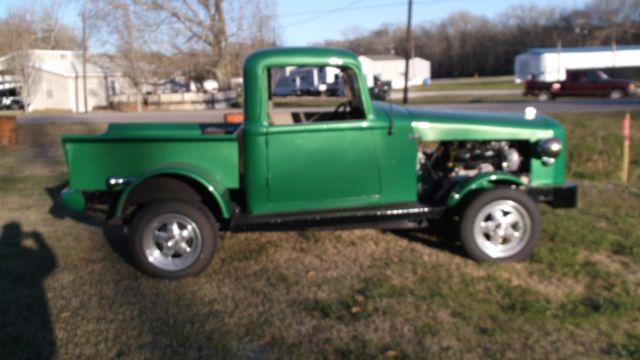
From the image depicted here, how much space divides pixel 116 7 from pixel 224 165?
41.3 meters

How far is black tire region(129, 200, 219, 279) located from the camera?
5727 mm

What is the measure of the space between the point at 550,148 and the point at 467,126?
0.77 metres

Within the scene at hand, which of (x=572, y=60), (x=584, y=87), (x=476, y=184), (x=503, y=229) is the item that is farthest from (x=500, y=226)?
(x=572, y=60)

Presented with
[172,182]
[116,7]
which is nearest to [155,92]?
[116,7]

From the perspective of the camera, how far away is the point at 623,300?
4.99 m

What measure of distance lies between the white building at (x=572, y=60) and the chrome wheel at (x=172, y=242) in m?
52.2

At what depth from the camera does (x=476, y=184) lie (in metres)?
5.99

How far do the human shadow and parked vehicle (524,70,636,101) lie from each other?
107 feet

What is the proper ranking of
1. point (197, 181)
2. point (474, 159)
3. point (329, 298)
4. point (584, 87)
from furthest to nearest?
point (584, 87)
point (474, 159)
point (197, 181)
point (329, 298)

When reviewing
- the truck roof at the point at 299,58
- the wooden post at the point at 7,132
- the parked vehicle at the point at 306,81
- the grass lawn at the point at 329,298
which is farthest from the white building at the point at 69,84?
the truck roof at the point at 299,58

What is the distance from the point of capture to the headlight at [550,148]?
6.21 meters

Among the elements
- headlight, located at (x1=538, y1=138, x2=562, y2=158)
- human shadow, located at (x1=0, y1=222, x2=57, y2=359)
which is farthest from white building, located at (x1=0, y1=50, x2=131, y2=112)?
headlight, located at (x1=538, y1=138, x2=562, y2=158)

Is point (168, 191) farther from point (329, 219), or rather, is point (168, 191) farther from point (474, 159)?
point (474, 159)

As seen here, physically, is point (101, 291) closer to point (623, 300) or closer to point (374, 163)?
point (374, 163)
